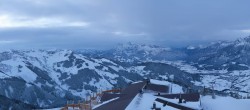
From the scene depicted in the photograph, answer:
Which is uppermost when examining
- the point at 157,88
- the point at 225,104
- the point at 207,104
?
the point at 225,104

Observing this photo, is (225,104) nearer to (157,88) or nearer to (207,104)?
(207,104)

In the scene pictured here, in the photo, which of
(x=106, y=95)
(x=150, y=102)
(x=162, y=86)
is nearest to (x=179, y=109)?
(x=150, y=102)

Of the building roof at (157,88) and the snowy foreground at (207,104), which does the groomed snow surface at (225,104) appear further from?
the building roof at (157,88)

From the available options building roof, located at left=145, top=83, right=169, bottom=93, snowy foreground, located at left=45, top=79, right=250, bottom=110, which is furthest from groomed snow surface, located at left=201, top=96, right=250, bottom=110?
building roof, located at left=145, top=83, right=169, bottom=93

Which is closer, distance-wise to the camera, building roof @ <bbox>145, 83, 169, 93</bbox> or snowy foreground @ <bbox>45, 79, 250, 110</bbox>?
snowy foreground @ <bbox>45, 79, 250, 110</bbox>

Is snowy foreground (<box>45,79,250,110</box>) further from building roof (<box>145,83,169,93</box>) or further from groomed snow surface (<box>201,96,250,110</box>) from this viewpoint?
building roof (<box>145,83,169,93</box>)

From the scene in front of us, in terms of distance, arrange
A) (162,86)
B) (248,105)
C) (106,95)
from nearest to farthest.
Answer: (248,105) → (106,95) → (162,86)

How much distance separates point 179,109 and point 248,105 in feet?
43.3

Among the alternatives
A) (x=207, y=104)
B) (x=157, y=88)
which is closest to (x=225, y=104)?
(x=207, y=104)

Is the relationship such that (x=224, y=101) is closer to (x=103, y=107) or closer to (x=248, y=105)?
(x=248, y=105)

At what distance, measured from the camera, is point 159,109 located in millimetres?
56000

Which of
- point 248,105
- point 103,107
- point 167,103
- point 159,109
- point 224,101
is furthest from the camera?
point 103,107

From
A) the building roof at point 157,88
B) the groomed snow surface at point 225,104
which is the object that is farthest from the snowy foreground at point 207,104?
the building roof at point 157,88

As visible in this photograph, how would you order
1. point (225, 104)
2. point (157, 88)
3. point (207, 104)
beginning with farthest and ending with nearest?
point (157, 88), point (207, 104), point (225, 104)
